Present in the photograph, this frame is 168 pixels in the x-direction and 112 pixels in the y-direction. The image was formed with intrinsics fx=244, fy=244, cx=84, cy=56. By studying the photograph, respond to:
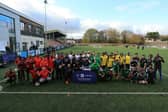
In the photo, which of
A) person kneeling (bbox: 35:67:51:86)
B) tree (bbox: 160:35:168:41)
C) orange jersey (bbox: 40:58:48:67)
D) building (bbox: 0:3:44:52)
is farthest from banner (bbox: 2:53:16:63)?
tree (bbox: 160:35:168:41)

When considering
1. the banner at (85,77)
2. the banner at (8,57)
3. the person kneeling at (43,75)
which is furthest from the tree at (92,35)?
the person kneeling at (43,75)

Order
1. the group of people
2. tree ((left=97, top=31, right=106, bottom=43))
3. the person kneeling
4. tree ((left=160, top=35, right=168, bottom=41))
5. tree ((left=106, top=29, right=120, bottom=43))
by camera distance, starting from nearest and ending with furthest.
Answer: the person kneeling, the group of people, tree ((left=106, top=29, right=120, bottom=43)), tree ((left=97, top=31, right=106, bottom=43)), tree ((left=160, top=35, right=168, bottom=41))

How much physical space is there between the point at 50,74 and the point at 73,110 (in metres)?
6.24

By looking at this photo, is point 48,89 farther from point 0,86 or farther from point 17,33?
point 17,33

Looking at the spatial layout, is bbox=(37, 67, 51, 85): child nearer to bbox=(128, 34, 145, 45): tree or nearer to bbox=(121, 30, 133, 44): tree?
bbox=(128, 34, 145, 45): tree

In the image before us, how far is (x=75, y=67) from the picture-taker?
14.8m

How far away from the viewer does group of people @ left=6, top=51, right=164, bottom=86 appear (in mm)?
13633

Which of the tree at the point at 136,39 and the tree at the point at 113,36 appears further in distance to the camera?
the tree at the point at 113,36

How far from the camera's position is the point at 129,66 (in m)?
15.5

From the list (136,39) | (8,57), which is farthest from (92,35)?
(8,57)

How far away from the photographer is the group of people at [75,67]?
44.7 ft

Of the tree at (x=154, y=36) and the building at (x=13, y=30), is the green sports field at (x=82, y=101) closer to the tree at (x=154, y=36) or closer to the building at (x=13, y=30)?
the building at (x=13, y=30)

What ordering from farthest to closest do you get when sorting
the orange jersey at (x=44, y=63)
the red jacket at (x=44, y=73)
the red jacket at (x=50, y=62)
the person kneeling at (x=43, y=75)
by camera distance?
1. the red jacket at (x=50, y=62)
2. the orange jersey at (x=44, y=63)
3. the red jacket at (x=44, y=73)
4. the person kneeling at (x=43, y=75)

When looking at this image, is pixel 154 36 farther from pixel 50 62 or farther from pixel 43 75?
pixel 43 75
